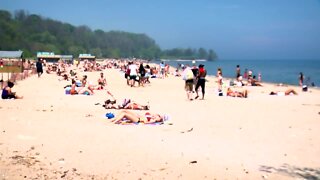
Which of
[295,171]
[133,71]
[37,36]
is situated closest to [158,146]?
[295,171]

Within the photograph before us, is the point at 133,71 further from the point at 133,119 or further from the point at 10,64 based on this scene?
the point at 10,64

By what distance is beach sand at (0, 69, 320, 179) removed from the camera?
6.01 meters

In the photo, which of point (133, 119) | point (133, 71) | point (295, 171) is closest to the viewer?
point (295, 171)

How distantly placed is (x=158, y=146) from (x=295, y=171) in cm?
256

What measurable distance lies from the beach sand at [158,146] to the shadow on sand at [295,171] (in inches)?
0.6

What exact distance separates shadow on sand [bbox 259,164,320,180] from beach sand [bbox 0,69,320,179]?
16 mm

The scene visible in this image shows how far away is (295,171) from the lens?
20.4ft

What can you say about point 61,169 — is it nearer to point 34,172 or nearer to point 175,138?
point 34,172

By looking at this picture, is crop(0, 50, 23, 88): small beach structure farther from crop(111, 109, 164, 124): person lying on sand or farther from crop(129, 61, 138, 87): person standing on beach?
crop(111, 109, 164, 124): person lying on sand

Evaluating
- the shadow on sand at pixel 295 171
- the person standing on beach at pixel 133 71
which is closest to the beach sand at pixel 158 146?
the shadow on sand at pixel 295 171

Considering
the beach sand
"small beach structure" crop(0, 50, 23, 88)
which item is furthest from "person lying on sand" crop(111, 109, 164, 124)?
"small beach structure" crop(0, 50, 23, 88)

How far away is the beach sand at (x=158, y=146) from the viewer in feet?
19.7

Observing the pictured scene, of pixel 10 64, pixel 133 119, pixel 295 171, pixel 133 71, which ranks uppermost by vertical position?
pixel 133 71

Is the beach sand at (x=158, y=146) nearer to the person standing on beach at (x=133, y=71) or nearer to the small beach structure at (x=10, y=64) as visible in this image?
the person standing on beach at (x=133, y=71)
